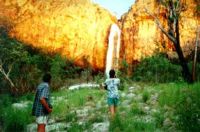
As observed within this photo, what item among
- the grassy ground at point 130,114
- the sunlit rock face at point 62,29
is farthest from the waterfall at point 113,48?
the grassy ground at point 130,114

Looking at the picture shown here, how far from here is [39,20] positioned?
3238 centimetres

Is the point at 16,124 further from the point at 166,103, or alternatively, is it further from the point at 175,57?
the point at 175,57

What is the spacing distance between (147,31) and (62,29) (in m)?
6.02

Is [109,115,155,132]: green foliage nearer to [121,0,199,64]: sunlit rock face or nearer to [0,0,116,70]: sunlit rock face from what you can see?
[121,0,199,64]: sunlit rock face

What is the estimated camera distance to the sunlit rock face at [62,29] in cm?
3194

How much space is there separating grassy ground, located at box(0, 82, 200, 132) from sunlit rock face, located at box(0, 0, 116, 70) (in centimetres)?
1345

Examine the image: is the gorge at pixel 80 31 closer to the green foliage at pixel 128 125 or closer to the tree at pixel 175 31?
the tree at pixel 175 31

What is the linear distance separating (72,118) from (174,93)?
3891mm

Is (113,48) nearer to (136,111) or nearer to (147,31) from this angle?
(147,31)

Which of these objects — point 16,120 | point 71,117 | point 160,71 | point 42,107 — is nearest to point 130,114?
point 71,117

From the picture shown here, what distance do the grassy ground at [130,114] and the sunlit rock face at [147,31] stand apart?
1280cm

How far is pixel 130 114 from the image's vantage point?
13266 millimetres

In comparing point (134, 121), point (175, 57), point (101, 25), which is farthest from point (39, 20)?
point (134, 121)

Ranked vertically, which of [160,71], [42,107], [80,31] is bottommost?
[42,107]
